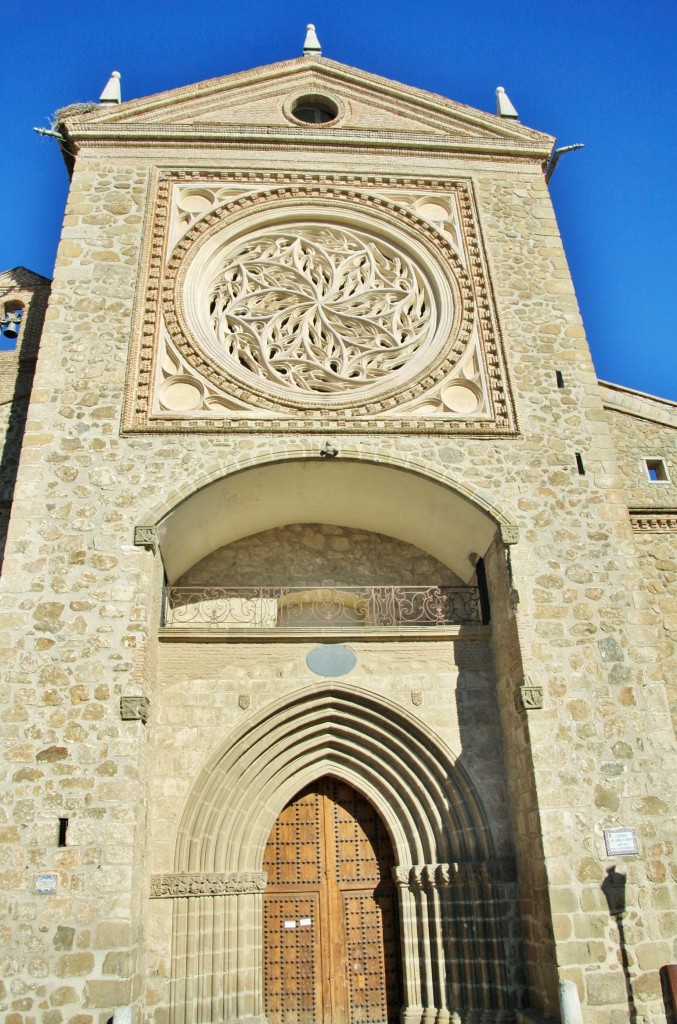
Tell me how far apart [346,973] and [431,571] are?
426 cm

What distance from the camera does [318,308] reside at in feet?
32.0

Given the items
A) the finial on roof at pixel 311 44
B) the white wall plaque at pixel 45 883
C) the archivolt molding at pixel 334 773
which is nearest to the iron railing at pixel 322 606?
the archivolt molding at pixel 334 773

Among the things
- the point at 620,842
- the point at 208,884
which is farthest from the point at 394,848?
the point at 620,842

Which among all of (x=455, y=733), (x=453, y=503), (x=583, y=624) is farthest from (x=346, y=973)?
(x=453, y=503)

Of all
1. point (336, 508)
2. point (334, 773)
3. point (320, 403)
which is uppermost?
point (320, 403)

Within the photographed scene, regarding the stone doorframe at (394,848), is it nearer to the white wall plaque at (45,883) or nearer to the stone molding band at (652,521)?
the white wall plaque at (45,883)

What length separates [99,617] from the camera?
7.53m

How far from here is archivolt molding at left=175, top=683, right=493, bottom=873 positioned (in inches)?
307

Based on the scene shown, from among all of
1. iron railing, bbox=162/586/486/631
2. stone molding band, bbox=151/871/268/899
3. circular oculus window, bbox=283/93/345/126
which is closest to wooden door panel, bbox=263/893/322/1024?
stone molding band, bbox=151/871/268/899

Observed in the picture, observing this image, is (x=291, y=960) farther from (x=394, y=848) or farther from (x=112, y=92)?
(x=112, y=92)

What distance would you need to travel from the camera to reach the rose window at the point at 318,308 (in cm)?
934

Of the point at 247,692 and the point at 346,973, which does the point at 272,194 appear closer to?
the point at 247,692

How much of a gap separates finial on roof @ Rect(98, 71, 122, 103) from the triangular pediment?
0.77 m

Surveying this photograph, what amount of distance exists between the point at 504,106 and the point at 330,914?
417 inches
